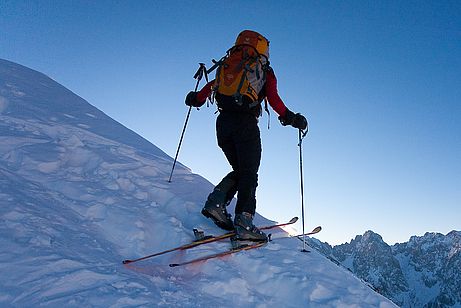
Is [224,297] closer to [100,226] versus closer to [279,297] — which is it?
[279,297]

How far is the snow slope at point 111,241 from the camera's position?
3.20m

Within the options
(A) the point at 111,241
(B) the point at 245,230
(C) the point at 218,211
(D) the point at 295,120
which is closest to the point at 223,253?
(B) the point at 245,230

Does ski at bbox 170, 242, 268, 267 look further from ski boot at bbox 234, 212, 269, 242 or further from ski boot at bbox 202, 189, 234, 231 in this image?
ski boot at bbox 202, 189, 234, 231

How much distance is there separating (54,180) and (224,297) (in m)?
3.14

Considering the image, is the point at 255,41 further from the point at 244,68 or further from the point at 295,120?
the point at 295,120

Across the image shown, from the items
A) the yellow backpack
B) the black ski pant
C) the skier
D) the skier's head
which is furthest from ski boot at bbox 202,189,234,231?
the skier's head

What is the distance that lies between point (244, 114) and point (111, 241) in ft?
8.36

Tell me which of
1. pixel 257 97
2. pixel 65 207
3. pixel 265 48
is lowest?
pixel 65 207

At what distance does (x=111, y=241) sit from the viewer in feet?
14.8

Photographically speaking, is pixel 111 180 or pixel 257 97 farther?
pixel 111 180

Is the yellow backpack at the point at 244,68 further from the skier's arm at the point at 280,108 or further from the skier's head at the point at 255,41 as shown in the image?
the skier's arm at the point at 280,108

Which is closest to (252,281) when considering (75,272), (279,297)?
(279,297)

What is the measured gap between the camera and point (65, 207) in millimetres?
4785

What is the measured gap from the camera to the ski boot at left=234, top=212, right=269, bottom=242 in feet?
16.9
